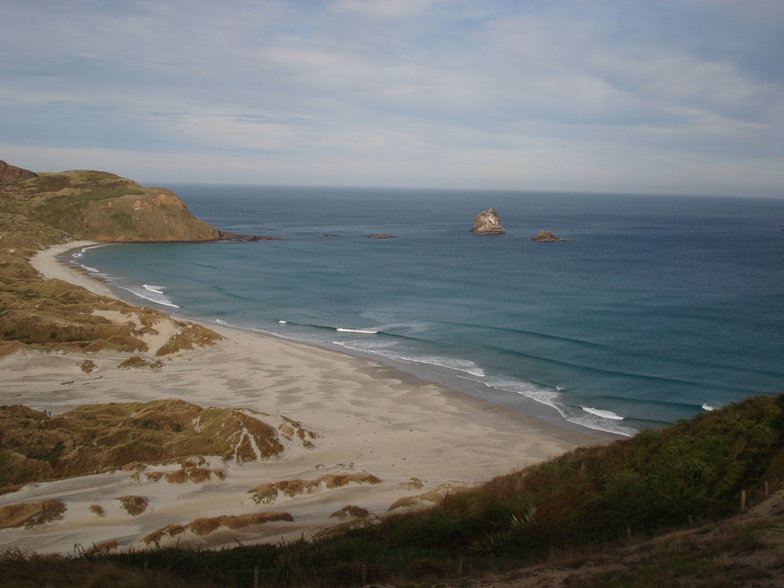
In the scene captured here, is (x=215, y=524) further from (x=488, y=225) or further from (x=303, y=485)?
(x=488, y=225)

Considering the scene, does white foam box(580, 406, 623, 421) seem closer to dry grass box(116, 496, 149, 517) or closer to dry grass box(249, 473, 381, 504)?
→ dry grass box(249, 473, 381, 504)

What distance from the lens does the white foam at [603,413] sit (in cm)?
2970

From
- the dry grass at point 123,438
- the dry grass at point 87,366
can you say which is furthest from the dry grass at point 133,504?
the dry grass at point 87,366

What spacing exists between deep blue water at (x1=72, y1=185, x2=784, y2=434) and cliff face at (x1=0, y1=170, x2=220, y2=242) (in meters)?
8.36

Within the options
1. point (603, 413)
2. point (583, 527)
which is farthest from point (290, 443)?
point (603, 413)

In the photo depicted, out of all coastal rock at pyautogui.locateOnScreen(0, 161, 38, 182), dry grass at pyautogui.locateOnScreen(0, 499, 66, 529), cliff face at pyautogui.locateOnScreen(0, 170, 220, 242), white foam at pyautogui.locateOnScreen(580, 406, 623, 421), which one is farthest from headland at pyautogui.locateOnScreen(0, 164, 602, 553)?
coastal rock at pyautogui.locateOnScreen(0, 161, 38, 182)

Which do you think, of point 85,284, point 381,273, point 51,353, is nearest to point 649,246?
point 381,273

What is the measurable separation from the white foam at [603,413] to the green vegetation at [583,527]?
11565mm

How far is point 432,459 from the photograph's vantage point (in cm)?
2419

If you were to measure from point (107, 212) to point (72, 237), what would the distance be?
10.5 meters

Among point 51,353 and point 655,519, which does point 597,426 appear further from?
point 51,353

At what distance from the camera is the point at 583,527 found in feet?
45.9

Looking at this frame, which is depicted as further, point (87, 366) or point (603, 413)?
point (87, 366)

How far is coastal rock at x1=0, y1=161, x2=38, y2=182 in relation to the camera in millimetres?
132250
